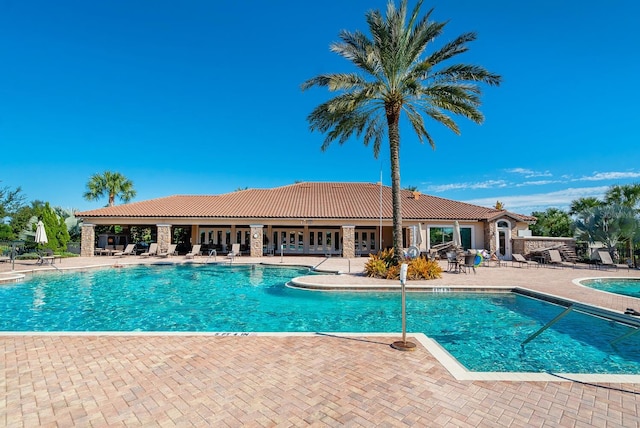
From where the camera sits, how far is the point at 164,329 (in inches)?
332

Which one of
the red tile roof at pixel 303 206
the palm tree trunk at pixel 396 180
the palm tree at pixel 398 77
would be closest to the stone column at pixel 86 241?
the red tile roof at pixel 303 206

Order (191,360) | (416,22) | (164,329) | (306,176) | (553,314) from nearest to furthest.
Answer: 1. (191,360)
2. (164,329)
3. (553,314)
4. (416,22)
5. (306,176)

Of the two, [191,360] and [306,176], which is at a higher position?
[306,176]

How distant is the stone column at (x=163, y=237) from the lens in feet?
87.2

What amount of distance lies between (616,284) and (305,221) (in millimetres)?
19487

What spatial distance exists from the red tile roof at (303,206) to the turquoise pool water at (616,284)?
10915 mm

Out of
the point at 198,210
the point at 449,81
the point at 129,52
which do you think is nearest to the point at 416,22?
the point at 449,81

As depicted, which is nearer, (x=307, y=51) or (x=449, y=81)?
(x=449, y=81)

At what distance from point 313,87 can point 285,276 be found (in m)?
9.91

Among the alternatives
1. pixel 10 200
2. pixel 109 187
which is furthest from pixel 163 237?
pixel 10 200

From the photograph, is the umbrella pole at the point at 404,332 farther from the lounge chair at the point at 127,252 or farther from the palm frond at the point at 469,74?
the lounge chair at the point at 127,252

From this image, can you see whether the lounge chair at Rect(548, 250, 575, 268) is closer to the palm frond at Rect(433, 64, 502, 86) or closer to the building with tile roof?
the building with tile roof

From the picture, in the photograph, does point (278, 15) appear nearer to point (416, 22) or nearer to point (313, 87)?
point (313, 87)

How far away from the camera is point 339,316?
957cm
